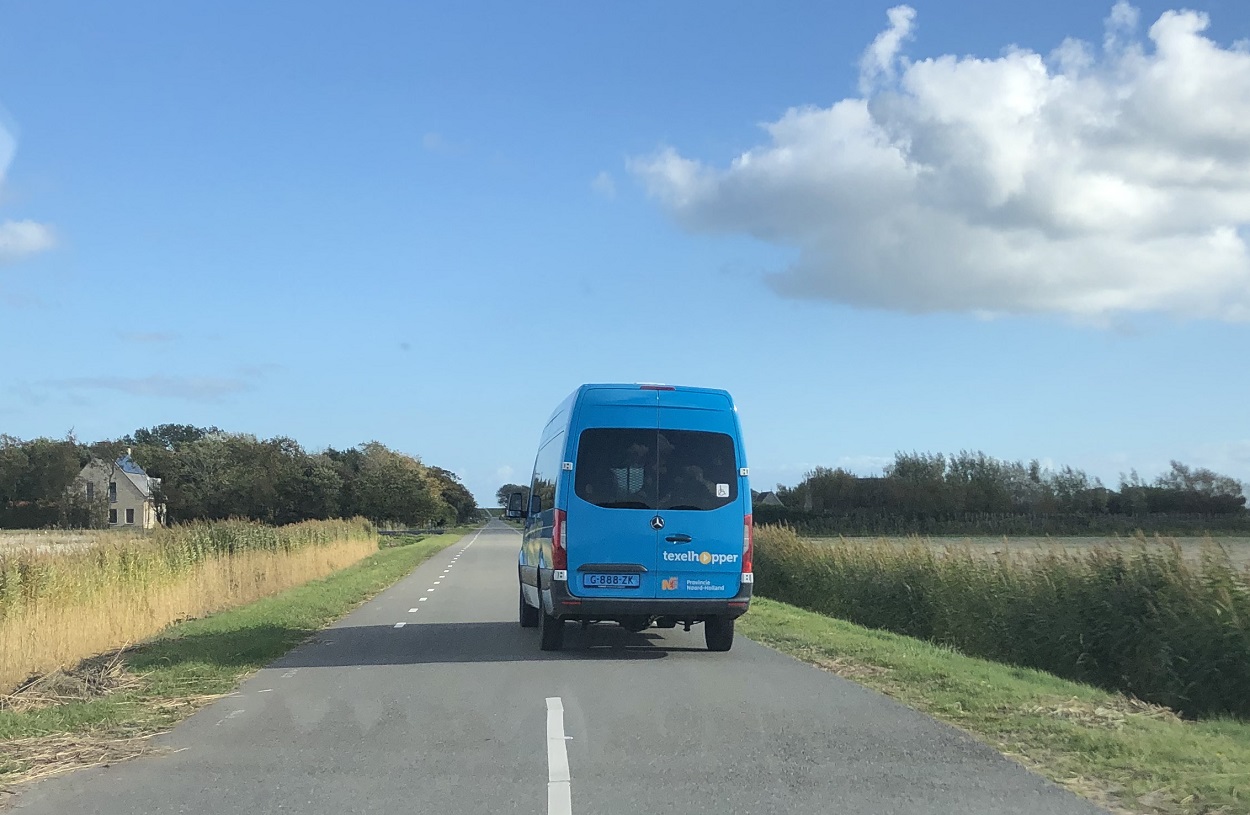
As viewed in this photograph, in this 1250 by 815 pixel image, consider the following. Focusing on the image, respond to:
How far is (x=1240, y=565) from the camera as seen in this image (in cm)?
1340

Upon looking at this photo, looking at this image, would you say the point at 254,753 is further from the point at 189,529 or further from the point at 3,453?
the point at 3,453

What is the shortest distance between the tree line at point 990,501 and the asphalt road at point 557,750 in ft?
190

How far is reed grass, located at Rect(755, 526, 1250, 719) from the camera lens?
481 inches

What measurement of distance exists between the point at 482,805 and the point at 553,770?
3.04 feet

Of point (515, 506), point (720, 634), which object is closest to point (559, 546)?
point (720, 634)

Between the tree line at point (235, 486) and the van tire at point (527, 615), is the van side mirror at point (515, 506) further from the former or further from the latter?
the tree line at point (235, 486)

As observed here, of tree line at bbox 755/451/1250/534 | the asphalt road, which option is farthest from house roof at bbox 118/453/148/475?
the asphalt road

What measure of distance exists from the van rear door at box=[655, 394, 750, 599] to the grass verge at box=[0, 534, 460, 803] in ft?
15.8

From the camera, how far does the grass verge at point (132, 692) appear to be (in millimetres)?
7648

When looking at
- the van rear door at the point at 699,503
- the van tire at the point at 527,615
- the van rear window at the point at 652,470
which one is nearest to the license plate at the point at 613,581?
the van rear door at the point at 699,503

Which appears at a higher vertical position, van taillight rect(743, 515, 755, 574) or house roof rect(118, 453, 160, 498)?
house roof rect(118, 453, 160, 498)

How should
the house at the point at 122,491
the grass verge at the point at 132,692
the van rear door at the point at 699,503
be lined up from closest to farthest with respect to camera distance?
the grass verge at the point at 132,692 → the van rear door at the point at 699,503 → the house at the point at 122,491

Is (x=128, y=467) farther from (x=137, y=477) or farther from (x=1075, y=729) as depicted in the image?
(x=1075, y=729)

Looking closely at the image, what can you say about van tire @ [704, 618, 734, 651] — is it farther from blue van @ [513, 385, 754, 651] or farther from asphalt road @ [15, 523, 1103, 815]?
asphalt road @ [15, 523, 1103, 815]
